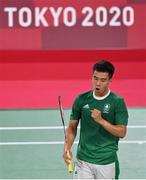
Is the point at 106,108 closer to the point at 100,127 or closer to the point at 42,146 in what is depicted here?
the point at 100,127

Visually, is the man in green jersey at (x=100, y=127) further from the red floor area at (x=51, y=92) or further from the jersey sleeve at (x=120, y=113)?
the red floor area at (x=51, y=92)

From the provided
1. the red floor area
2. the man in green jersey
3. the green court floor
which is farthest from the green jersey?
the red floor area

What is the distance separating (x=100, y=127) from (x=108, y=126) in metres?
0.15

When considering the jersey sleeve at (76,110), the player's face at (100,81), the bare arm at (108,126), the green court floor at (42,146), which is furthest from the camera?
the green court floor at (42,146)

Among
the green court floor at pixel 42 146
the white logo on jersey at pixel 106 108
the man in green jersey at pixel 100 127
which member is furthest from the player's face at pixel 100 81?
the green court floor at pixel 42 146

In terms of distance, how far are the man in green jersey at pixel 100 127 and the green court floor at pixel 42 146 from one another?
91.9 inches

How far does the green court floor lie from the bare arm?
8.02 feet

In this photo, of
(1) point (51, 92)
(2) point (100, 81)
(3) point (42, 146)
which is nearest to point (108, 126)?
(2) point (100, 81)

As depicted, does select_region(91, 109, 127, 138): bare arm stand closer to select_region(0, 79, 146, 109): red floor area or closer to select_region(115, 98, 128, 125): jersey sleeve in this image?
select_region(115, 98, 128, 125): jersey sleeve

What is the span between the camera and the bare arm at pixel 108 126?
155 inches

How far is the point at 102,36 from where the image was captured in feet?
39.3

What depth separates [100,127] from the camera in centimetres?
412

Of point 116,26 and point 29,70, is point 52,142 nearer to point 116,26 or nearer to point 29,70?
point 29,70

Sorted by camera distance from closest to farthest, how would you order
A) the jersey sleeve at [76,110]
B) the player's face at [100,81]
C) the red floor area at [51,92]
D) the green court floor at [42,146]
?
1. the player's face at [100,81]
2. the jersey sleeve at [76,110]
3. the green court floor at [42,146]
4. the red floor area at [51,92]
